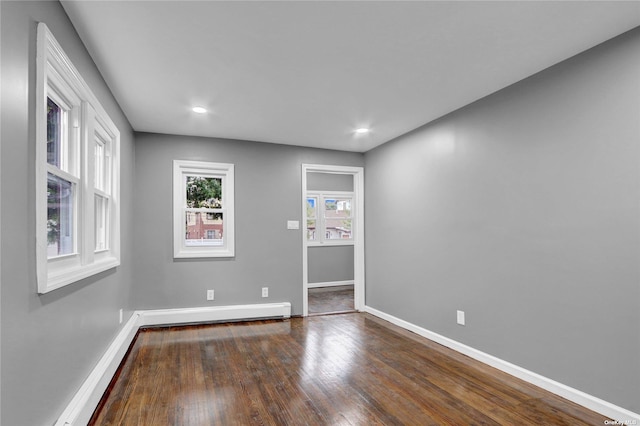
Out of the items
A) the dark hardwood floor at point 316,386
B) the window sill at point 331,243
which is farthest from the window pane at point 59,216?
the window sill at point 331,243

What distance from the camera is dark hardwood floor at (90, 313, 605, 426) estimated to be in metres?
2.28

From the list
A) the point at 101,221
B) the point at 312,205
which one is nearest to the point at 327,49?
the point at 101,221

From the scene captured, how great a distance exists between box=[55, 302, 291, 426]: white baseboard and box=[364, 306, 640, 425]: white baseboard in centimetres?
208

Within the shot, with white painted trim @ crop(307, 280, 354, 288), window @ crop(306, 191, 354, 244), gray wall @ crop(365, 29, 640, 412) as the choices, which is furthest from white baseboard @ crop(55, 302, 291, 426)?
window @ crop(306, 191, 354, 244)

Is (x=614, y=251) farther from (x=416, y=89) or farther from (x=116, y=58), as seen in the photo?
(x=116, y=58)

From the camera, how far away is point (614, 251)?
2277 mm

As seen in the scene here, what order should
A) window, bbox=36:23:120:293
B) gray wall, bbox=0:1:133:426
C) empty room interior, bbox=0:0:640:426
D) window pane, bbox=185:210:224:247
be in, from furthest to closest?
1. window pane, bbox=185:210:224:247
2. empty room interior, bbox=0:0:640:426
3. window, bbox=36:23:120:293
4. gray wall, bbox=0:1:133:426

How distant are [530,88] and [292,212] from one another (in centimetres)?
Answer: 320

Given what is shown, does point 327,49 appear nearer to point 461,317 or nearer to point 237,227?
point 461,317

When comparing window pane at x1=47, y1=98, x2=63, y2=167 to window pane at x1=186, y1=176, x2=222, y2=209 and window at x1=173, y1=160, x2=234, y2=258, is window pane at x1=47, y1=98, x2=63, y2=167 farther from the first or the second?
window pane at x1=186, y1=176, x2=222, y2=209

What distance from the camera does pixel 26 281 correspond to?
58.1 inches

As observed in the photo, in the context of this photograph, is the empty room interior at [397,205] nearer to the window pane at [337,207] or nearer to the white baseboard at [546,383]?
the white baseboard at [546,383]

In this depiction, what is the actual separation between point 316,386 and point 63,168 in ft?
7.54

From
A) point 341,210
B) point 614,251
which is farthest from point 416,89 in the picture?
point 341,210
